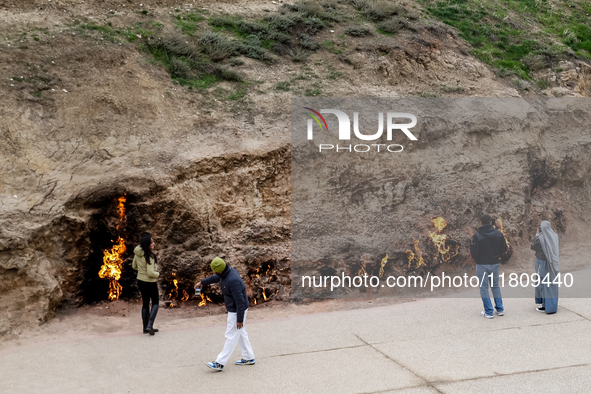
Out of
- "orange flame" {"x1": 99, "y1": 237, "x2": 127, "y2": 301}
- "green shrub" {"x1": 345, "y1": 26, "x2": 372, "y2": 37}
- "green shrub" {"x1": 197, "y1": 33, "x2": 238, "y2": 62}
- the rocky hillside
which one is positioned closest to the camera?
the rocky hillside

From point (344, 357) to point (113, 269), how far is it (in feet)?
17.0

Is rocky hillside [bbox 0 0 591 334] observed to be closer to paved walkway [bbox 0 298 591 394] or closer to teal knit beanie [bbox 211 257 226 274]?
paved walkway [bbox 0 298 591 394]

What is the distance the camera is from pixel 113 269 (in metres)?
10.2

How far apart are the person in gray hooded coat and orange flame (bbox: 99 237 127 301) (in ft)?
26.2

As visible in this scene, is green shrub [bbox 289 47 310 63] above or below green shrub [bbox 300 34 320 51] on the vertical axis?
below

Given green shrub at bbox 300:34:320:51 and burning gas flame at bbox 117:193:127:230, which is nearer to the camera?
burning gas flame at bbox 117:193:127:230

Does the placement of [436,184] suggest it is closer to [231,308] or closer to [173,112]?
[173,112]

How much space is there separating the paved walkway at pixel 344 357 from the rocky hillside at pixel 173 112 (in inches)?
68.3

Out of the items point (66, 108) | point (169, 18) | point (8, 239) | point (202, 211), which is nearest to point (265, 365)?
point (202, 211)

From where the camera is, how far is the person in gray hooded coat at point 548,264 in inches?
353

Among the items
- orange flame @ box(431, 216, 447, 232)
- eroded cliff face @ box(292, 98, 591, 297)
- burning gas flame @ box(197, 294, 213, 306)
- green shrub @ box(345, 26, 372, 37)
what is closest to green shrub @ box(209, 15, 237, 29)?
green shrub @ box(345, 26, 372, 37)

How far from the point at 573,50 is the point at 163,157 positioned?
612 inches

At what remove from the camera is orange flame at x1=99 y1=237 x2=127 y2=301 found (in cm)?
1021

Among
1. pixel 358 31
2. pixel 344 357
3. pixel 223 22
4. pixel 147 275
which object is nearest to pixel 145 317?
pixel 147 275
